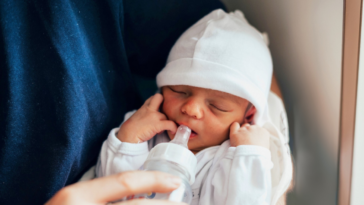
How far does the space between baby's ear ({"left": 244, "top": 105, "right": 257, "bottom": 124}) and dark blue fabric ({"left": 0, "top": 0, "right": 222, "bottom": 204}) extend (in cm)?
41

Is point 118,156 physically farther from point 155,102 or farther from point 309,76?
point 309,76

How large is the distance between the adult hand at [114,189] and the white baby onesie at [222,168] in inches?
10.1

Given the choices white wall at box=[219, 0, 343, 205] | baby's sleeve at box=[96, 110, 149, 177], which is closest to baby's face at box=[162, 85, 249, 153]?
baby's sleeve at box=[96, 110, 149, 177]

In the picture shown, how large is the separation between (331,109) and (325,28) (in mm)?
233

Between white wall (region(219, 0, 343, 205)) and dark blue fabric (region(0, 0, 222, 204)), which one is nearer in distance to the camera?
dark blue fabric (region(0, 0, 222, 204))

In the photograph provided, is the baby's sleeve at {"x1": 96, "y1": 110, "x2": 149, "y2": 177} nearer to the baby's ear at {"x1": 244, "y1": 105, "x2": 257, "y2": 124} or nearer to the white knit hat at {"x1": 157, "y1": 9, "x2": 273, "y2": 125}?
the white knit hat at {"x1": 157, "y1": 9, "x2": 273, "y2": 125}

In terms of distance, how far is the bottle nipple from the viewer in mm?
750

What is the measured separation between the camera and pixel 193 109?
79cm

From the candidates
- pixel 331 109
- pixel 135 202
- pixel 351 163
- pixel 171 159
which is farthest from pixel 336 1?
pixel 135 202

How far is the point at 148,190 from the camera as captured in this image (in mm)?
515

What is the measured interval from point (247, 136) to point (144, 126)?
277 mm

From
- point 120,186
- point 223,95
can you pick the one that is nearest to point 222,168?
point 223,95

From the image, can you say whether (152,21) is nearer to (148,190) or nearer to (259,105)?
(259,105)

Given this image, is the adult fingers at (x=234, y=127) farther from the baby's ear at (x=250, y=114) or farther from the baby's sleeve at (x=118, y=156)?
the baby's sleeve at (x=118, y=156)
